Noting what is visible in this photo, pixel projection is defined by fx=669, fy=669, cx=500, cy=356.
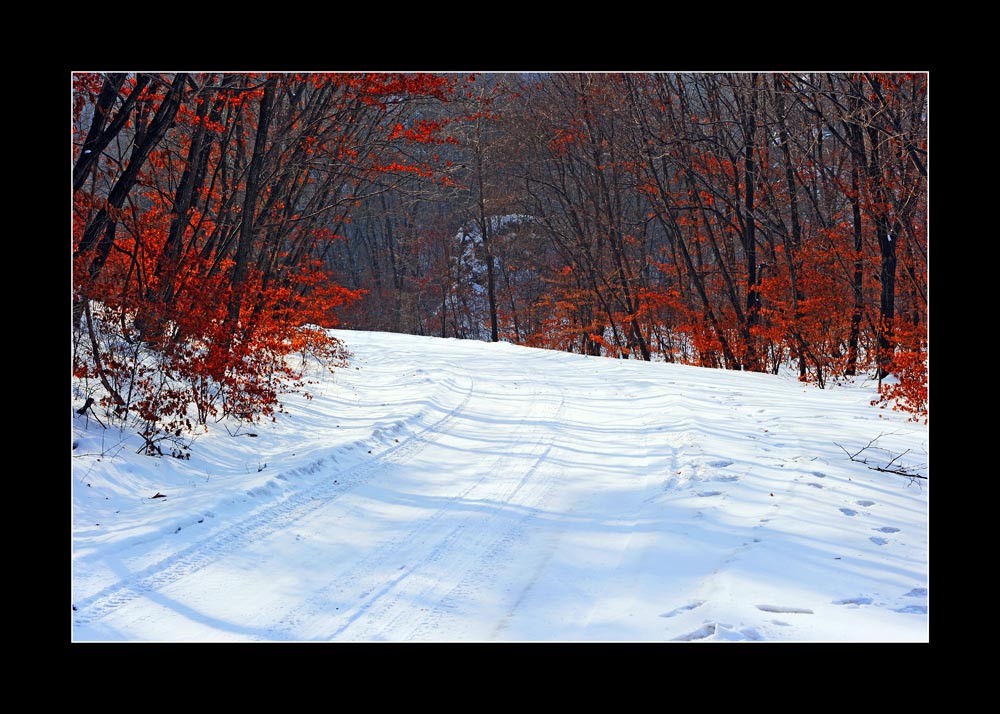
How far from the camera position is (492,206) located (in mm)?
29000

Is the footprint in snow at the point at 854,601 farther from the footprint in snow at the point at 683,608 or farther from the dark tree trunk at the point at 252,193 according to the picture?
the dark tree trunk at the point at 252,193

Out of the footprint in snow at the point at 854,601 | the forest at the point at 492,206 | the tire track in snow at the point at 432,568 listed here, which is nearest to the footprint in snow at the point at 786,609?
the footprint in snow at the point at 854,601

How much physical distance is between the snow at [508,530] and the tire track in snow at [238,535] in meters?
0.02

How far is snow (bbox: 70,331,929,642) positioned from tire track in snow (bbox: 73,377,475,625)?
0.02 metres

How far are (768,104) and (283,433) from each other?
12.9 m

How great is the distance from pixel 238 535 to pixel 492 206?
25746mm

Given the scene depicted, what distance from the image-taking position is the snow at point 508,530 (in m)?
3.33

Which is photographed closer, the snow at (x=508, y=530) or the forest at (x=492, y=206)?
the snow at (x=508, y=530)

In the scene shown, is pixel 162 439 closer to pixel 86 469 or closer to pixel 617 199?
pixel 86 469

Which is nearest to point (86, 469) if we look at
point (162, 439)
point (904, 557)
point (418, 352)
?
point (162, 439)
